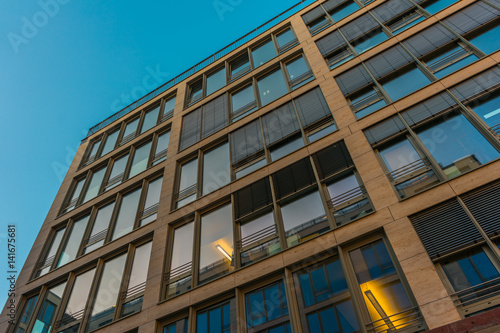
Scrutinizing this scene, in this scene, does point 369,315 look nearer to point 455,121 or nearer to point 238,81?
point 455,121

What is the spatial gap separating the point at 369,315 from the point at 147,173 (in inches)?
569

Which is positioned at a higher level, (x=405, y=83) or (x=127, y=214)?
(x=405, y=83)

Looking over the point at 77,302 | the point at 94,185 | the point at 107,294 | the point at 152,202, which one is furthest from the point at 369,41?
the point at 77,302

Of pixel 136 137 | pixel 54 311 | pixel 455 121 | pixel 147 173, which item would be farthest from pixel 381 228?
pixel 136 137

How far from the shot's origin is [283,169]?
15.8 m

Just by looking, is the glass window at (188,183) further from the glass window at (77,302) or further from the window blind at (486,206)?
the window blind at (486,206)

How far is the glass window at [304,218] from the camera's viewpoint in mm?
13250

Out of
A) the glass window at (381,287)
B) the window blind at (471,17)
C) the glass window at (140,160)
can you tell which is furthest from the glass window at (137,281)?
the window blind at (471,17)

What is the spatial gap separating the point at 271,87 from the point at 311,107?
4133 mm

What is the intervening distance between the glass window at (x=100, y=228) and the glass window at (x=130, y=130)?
6211mm

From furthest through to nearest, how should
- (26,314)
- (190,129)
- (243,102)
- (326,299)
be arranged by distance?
1. (190,129)
2. (243,102)
3. (26,314)
4. (326,299)

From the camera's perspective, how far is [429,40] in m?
17.0

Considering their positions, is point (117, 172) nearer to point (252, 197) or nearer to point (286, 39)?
point (252, 197)

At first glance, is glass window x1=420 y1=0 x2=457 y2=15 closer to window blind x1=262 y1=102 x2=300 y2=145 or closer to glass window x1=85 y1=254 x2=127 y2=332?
window blind x1=262 y1=102 x2=300 y2=145
